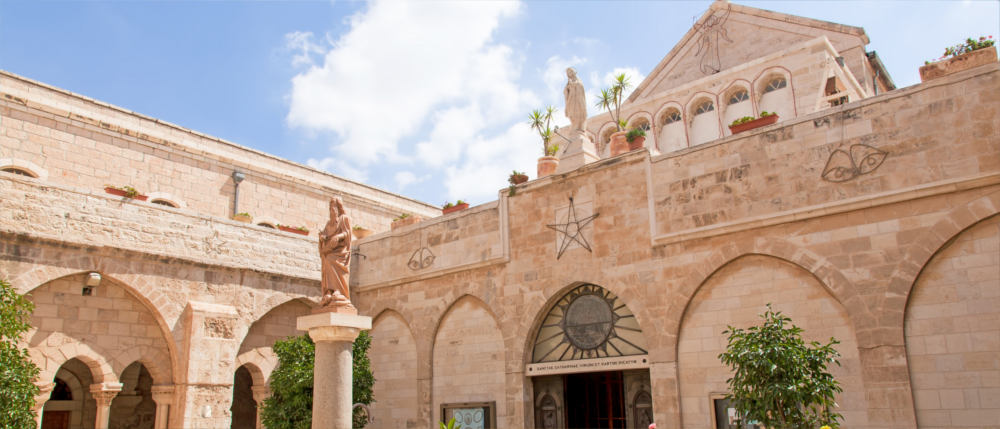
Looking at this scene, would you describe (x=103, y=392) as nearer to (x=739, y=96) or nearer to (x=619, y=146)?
(x=619, y=146)

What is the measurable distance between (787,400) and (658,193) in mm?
5072

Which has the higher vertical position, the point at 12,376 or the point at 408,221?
the point at 408,221

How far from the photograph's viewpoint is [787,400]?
28.2 feet

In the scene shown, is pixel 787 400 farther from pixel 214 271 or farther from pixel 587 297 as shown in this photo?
pixel 214 271

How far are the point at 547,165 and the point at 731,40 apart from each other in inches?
394

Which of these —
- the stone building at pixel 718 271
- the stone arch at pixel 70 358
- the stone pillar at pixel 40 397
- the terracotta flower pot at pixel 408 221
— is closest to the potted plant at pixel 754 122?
the stone building at pixel 718 271

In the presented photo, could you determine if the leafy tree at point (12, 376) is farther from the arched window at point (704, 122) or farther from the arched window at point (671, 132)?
the arched window at point (704, 122)

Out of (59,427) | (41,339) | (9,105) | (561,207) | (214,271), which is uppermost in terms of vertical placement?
(9,105)

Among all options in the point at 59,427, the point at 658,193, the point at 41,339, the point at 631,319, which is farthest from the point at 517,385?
the point at 59,427

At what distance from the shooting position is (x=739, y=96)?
1908 centimetres

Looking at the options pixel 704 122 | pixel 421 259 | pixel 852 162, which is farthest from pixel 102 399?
pixel 704 122

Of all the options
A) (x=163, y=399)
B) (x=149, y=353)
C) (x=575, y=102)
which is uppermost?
(x=575, y=102)

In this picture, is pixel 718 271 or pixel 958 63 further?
pixel 718 271

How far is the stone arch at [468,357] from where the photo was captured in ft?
47.9
